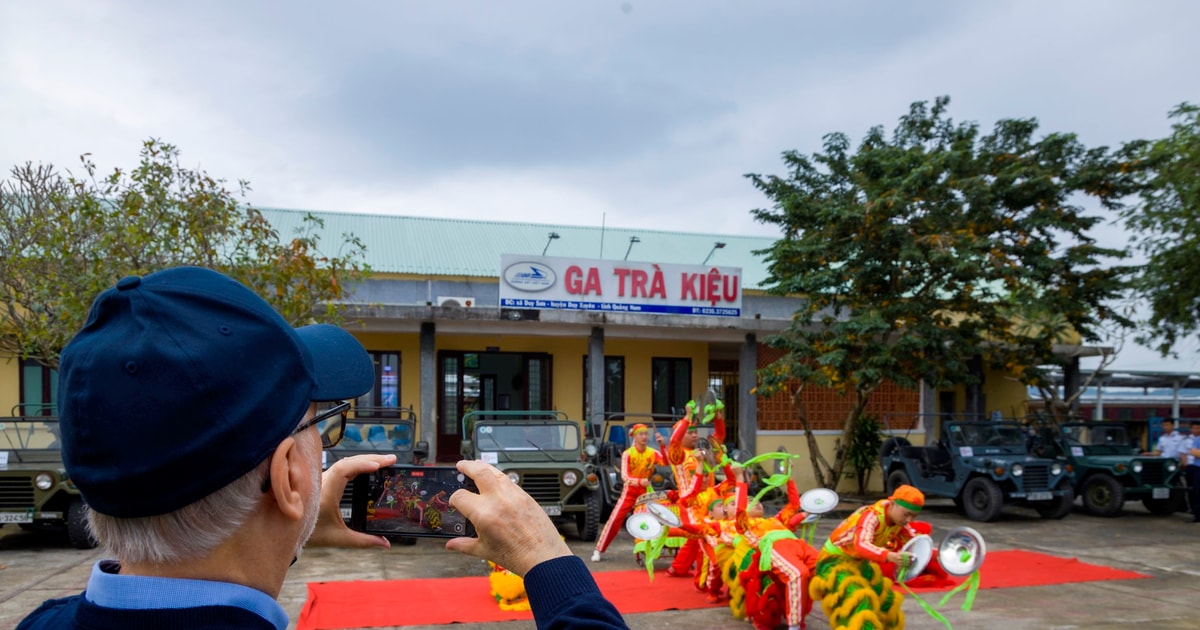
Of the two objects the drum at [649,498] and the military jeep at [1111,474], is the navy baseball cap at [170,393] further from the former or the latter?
the military jeep at [1111,474]

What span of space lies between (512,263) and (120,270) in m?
6.38

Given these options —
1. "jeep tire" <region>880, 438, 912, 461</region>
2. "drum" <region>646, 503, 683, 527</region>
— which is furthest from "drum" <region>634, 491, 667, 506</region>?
"jeep tire" <region>880, 438, 912, 461</region>

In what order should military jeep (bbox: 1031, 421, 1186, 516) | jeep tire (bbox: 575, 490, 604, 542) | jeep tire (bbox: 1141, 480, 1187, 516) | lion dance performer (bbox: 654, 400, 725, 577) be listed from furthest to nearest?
jeep tire (bbox: 1141, 480, 1187, 516)
military jeep (bbox: 1031, 421, 1186, 516)
jeep tire (bbox: 575, 490, 604, 542)
lion dance performer (bbox: 654, 400, 725, 577)

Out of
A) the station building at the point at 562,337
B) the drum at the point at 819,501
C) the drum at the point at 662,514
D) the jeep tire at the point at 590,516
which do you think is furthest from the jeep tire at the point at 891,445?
the drum at the point at 819,501

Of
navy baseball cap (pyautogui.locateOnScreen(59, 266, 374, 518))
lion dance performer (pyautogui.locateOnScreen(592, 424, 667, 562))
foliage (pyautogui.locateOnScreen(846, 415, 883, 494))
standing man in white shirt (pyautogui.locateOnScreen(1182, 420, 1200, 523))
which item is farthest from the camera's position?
foliage (pyautogui.locateOnScreen(846, 415, 883, 494))

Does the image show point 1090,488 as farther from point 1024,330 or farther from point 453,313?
point 453,313

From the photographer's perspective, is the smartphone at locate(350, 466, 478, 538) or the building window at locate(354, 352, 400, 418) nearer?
the smartphone at locate(350, 466, 478, 538)

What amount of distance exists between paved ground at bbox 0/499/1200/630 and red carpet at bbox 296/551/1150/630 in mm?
173

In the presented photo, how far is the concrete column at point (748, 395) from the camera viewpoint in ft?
54.7

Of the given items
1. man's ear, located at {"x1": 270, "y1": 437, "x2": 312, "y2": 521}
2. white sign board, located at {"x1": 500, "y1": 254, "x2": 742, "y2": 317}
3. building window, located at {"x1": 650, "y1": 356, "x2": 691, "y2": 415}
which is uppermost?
white sign board, located at {"x1": 500, "y1": 254, "x2": 742, "y2": 317}

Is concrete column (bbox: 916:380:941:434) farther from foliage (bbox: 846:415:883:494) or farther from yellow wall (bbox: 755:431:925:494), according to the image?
foliage (bbox: 846:415:883:494)

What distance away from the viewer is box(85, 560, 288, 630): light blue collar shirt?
1.08 metres

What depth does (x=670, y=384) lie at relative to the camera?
18.6 metres

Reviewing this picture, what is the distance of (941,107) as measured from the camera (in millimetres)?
14422
